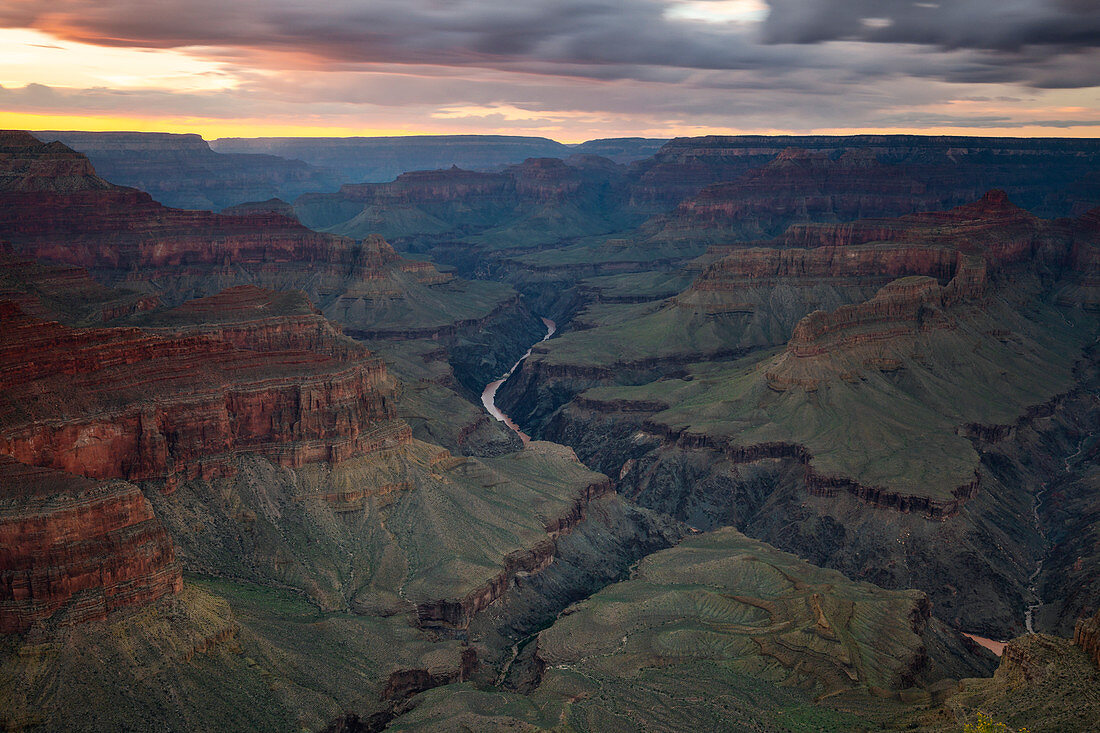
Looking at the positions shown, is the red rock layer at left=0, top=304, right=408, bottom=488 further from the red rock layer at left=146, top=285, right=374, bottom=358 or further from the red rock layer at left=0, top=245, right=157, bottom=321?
the red rock layer at left=0, top=245, right=157, bottom=321

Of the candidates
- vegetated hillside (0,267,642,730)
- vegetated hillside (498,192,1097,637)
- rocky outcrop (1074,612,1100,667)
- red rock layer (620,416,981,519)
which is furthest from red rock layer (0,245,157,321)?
rocky outcrop (1074,612,1100,667)

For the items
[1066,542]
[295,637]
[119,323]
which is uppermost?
[119,323]

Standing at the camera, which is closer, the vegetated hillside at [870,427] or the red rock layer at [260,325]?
the vegetated hillside at [870,427]

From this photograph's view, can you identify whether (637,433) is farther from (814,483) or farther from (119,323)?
(119,323)

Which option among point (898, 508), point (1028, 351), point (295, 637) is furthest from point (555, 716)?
point (1028, 351)

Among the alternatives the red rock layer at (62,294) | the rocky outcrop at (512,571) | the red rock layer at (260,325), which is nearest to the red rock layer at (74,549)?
the rocky outcrop at (512,571)

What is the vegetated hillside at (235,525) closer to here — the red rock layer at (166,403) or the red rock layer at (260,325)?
the red rock layer at (166,403)
